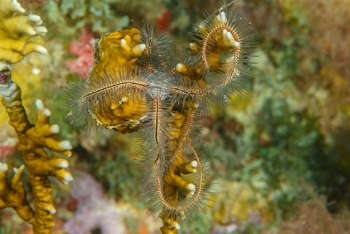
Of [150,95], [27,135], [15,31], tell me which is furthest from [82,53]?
[150,95]

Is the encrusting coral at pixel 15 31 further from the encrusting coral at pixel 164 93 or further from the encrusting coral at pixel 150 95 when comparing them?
the encrusting coral at pixel 164 93

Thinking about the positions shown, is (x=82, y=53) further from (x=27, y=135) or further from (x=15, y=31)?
(x=27, y=135)

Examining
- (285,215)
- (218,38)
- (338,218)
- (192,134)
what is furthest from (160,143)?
(338,218)

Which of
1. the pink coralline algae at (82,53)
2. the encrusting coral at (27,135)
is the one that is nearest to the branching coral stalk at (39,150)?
the encrusting coral at (27,135)

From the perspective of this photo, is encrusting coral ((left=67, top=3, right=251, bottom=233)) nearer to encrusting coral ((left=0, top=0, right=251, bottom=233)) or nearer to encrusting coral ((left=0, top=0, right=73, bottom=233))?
encrusting coral ((left=0, top=0, right=251, bottom=233))

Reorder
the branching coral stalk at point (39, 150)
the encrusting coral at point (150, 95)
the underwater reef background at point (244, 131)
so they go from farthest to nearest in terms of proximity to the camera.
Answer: the underwater reef background at point (244, 131) → the branching coral stalk at point (39, 150) → the encrusting coral at point (150, 95)

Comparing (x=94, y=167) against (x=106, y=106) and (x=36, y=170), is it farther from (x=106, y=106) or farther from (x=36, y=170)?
(x=106, y=106)

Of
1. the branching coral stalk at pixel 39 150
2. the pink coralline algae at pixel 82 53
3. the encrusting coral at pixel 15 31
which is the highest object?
the encrusting coral at pixel 15 31
